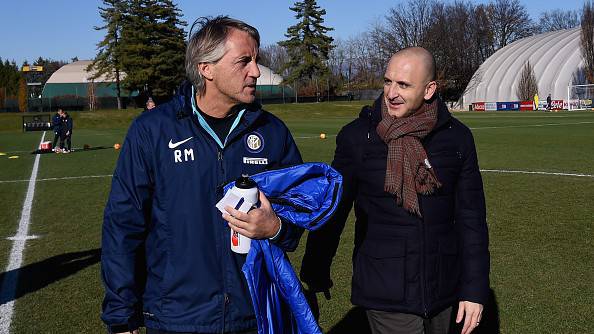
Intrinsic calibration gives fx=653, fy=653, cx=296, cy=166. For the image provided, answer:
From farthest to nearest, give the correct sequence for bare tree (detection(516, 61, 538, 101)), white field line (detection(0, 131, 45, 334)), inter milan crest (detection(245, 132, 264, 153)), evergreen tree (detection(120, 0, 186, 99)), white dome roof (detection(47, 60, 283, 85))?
white dome roof (detection(47, 60, 283, 85)) → evergreen tree (detection(120, 0, 186, 99)) → bare tree (detection(516, 61, 538, 101)) → white field line (detection(0, 131, 45, 334)) → inter milan crest (detection(245, 132, 264, 153))

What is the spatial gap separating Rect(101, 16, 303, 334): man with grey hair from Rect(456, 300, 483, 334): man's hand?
1.03 meters

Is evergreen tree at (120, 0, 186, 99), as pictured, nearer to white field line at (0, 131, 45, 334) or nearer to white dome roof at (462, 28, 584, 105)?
white dome roof at (462, 28, 584, 105)

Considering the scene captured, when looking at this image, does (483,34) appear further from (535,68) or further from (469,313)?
(469,313)

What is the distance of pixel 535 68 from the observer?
6862cm

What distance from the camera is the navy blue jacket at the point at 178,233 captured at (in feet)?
9.27

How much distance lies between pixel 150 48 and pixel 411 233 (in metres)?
72.5

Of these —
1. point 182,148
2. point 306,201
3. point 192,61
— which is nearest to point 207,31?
point 192,61

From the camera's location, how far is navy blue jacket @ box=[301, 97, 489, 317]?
10.5 feet

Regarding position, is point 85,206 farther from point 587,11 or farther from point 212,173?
point 587,11

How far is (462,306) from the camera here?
333 centimetres

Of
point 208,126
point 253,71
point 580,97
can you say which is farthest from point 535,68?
point 208,126

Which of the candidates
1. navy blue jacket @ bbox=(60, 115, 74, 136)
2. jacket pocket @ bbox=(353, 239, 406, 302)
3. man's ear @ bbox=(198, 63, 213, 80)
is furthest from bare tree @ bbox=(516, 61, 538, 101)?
man's ear @ bbox=(198, 63, 213, 80)

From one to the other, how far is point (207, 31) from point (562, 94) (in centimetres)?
6657

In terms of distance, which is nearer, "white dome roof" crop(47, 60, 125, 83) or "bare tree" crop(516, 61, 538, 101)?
"bare tree" crop(516, 61, 538, 101)
